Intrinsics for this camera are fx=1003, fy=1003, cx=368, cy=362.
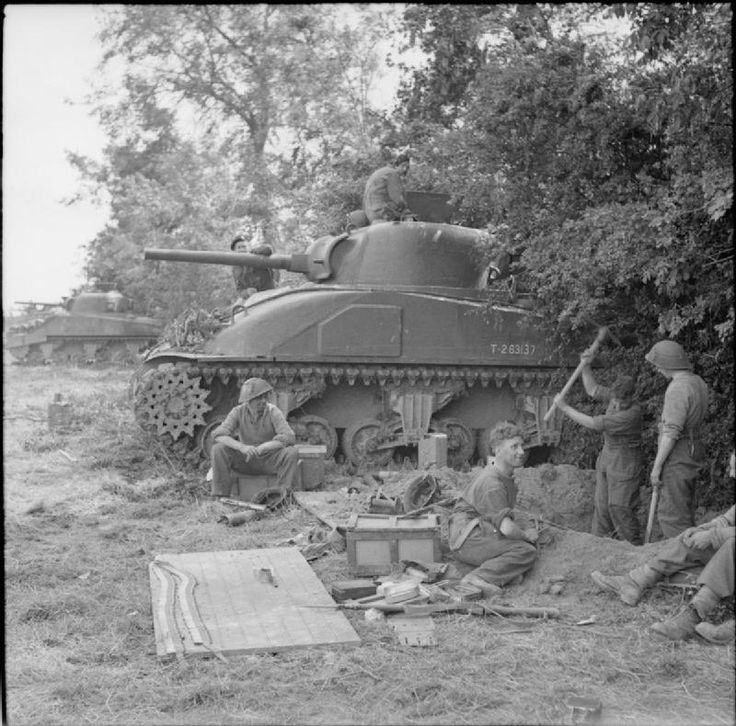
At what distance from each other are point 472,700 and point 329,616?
145 cm

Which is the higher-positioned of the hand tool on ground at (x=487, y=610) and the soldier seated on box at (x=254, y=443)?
the soldier seated on box at (x=254, y=443)

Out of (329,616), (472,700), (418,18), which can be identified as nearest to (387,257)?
(418,18)

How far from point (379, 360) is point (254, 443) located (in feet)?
8.16

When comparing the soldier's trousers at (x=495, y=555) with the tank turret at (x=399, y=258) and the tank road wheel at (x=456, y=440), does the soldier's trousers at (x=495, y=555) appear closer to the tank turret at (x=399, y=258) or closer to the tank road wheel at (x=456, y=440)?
the tank road wheel at (x=456, y=440)

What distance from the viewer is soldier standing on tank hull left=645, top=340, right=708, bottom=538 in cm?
729

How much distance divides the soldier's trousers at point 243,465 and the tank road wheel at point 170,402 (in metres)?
1.62

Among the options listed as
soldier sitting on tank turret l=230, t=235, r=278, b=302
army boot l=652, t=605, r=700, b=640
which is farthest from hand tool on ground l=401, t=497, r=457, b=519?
soldier sitting on tank turret l=230, t=235, r=278, b=302

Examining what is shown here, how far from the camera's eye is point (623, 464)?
8.30 meters

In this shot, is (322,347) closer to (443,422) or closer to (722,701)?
(443,422)

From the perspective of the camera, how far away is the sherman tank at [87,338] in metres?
27.3

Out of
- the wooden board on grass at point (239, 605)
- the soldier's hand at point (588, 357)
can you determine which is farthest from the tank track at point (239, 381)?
the wooden board on grass at point (239, 605)

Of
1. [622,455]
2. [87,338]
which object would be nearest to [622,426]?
[622,455]

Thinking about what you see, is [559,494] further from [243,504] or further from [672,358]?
[243,504]

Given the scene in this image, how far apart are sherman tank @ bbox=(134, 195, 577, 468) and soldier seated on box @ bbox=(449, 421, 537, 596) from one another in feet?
16.3
